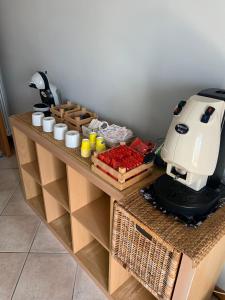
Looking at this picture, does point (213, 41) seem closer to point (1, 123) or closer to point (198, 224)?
point (198, 224)

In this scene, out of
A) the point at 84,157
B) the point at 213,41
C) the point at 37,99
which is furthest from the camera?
→ the point at 37,99

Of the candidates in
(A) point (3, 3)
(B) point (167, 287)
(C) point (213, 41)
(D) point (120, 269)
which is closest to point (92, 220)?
(D) point (120, 269)

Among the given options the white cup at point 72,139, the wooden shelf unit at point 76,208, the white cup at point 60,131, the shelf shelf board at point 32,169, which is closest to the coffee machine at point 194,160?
the wooden shelf unit at point 76,208

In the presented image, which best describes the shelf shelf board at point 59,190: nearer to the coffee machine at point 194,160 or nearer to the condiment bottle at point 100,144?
the condiment bottle at point 100,144

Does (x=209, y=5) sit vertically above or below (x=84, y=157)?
above

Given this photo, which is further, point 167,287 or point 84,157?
point 84,157

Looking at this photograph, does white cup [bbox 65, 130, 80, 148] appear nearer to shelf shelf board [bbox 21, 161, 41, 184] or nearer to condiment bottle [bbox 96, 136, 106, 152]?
condiment bottle [bbox 96, 136, 106, 152]

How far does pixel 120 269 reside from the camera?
3.95 ft

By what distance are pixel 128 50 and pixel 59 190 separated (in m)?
0.86

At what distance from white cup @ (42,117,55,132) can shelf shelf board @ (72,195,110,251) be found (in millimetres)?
460

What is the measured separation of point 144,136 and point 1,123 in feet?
5.17

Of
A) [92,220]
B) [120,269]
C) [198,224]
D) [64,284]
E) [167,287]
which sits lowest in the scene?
[64,284]

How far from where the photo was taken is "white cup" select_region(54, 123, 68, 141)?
1.26 meters

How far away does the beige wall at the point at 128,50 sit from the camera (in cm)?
91
